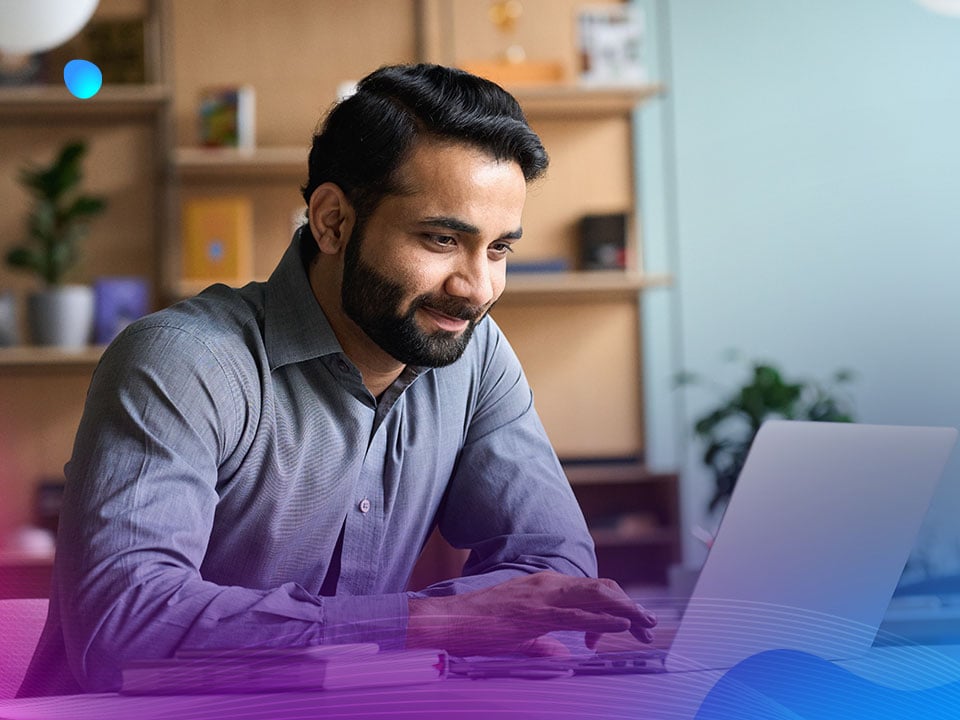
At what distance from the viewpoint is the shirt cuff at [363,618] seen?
858mm

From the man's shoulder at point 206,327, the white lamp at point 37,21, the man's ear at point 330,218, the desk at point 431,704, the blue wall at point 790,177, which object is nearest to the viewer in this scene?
the desk at point 431,704

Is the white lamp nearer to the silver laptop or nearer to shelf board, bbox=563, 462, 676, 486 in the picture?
shelf board, bbox=563, 462, 676, 486

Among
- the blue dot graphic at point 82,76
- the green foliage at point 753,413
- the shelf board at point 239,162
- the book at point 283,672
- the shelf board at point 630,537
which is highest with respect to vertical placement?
the blue dot graphic at point 82,76

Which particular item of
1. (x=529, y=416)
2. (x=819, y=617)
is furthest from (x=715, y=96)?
(x=819, y=617)

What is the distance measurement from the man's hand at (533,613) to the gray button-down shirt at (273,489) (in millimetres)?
32

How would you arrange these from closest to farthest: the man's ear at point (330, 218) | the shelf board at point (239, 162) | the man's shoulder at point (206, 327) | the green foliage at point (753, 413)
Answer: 1. the man's shoulder at point (206, 327)
2. the man's ear at point (330, 218)
3. the green foliage at point (753, 413)
4. the shelf board at point (239, 162)

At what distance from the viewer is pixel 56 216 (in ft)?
9.43

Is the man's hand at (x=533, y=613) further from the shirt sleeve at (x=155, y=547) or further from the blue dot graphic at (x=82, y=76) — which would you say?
the blue dot graphic at (x=82, y=76)

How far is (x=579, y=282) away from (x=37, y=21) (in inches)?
55.9

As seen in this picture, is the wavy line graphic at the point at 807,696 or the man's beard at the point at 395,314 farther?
the man's beard at the point at 395,314

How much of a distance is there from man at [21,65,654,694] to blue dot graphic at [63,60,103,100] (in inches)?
79.6

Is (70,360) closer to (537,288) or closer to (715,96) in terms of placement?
(537,288)

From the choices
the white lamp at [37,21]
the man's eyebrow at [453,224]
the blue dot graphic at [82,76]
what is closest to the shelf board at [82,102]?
the blue dot graphic at [82,76]

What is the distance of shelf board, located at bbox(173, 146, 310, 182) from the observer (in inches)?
114
